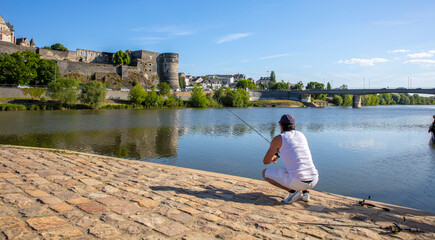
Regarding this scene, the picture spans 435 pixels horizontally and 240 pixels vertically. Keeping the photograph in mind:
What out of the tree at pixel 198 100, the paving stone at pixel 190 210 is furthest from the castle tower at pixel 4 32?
the paving stone at pixel 190 210

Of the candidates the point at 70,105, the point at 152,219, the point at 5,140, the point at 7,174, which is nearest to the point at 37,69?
the point at 70,105

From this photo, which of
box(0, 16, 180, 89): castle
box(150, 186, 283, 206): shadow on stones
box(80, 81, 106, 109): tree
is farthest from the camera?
box(0, 16, 180, 89): castle

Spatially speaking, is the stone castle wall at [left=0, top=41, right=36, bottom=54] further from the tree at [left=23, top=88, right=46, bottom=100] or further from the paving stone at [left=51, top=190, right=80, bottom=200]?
the paving stone at [left=51, top=190, right=80, bottom=200]

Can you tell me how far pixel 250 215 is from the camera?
421 centimetres

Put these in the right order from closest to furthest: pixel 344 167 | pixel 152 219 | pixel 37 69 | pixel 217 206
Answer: pixel 152 219, pixel 217 206, pixel 344 167, pixel 37 69

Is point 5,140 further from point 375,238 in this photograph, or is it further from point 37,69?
point 37,69

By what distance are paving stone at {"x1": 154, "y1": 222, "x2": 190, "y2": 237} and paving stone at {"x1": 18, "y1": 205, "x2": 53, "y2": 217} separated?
148cm

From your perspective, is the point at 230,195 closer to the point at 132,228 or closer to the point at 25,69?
the point at 132,228

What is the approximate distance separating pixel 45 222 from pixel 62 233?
42 centimetres

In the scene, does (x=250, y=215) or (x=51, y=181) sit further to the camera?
(x=51, y=181)

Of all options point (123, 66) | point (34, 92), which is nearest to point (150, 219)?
point (34, 92)

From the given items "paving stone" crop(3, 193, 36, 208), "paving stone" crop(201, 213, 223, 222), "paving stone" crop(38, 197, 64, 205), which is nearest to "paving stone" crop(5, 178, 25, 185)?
"paving stone" crop(3, 193, 36, 208)

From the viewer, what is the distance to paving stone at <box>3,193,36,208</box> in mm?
4004

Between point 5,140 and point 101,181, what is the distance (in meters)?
13.3
